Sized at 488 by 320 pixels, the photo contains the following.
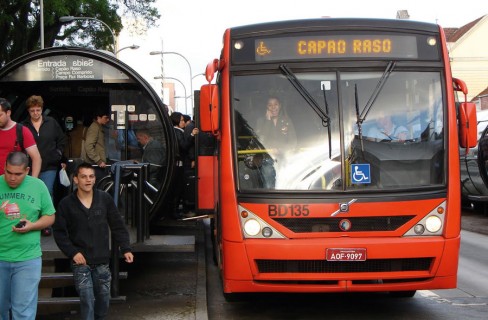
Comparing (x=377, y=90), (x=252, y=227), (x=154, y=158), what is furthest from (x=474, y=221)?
(x=252, y=227)

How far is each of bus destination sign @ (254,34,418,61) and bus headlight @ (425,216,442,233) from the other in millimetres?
1674

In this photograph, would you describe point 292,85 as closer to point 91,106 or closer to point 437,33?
point 437,33

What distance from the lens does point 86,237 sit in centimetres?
566

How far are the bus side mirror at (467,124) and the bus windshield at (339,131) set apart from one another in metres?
0.34

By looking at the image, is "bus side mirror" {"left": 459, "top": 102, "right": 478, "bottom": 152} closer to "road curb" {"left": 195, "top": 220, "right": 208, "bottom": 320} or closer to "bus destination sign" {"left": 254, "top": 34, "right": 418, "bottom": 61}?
"bus destination sign" {"left": 254, "top": 34, "right": 418, "bottom": 61}

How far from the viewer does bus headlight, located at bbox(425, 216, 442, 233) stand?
22.0 ft

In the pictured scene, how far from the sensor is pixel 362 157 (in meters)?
6.82

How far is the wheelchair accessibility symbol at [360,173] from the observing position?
6.79 metres

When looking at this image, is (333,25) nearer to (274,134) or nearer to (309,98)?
(309,98)

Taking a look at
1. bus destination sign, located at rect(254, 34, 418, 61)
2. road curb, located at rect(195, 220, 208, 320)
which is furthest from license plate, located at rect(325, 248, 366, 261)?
bus destination sign, located at rect(254, 34, 418, 61)

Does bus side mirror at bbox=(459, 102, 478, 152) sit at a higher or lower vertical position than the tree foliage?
lower

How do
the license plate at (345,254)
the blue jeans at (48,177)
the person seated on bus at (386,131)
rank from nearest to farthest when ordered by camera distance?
the license plate at (345,254)
the person seated on bus at (386,131)
the blue jeans at (48,177)

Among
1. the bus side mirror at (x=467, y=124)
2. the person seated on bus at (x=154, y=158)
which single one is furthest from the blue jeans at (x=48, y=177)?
the bus side mirror at (x=467, y=124)

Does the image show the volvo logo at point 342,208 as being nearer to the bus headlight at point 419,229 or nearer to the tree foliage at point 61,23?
the bus headlight at point 419,229
